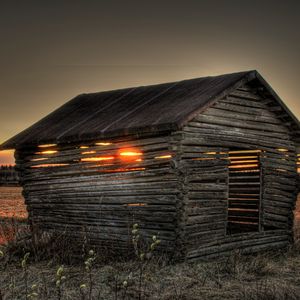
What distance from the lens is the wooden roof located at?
10.4 metres

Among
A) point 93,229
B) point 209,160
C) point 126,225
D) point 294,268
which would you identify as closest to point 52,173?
point 93,229

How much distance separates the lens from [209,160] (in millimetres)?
10789

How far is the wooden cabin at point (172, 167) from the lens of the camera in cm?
1034

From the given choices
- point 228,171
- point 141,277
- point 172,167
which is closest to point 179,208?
point 172,167

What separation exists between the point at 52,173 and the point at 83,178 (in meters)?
1.16

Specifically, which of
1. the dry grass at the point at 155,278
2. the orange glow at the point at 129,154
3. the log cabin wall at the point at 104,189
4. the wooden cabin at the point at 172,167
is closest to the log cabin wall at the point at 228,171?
the wooden cabin at the point at 172,167

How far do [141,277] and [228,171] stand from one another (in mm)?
3939

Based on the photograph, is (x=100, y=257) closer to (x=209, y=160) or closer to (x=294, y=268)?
(x=209, y=160)

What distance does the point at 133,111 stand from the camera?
11867 mm

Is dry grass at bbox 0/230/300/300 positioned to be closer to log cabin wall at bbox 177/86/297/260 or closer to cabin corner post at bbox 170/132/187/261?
cabin corner post at bbox 170/132/187/261

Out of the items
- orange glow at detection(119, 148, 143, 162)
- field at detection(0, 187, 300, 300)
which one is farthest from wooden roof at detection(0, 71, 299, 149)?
field at detection(0, 187, 300, 300)

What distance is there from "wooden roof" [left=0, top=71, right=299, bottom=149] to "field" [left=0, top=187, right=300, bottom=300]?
2.64 m

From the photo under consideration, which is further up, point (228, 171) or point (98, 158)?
point (98, 158)

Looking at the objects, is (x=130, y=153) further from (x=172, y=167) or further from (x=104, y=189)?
(x=172, y=167)
